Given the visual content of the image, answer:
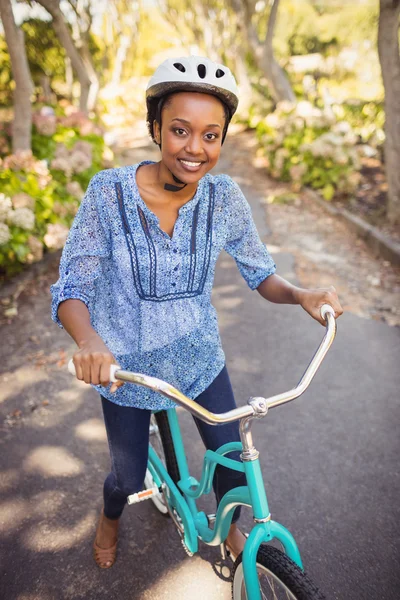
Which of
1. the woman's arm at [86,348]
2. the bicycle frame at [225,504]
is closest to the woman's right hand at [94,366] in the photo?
the woman's arm at [86,348]

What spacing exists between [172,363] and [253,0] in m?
13.5

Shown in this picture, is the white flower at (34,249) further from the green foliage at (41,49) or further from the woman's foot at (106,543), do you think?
the green foliage at (41,49)

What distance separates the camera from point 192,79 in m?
1.63

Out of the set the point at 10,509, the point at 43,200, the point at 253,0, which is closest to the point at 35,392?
the point at 10,509

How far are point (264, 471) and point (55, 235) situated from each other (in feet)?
12.2

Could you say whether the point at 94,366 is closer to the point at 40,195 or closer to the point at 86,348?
the point at 86,348

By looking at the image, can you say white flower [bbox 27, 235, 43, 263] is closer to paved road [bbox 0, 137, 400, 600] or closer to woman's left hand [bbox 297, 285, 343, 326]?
paved road [bbox 0, 137, 400, 600]

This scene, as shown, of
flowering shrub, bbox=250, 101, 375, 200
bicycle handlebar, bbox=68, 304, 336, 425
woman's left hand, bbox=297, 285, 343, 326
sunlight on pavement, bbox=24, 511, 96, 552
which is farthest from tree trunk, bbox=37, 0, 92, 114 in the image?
bicycle handlebar, bbox=68, 304, 336, 425

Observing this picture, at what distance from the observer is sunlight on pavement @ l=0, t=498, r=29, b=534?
272 cm

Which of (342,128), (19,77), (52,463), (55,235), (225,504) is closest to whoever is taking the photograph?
(225,504)

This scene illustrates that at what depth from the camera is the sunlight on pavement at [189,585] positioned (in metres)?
2.32

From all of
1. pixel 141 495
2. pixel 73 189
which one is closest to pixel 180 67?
pixel 141 495

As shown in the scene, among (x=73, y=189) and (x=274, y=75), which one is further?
(x=274, y=75)

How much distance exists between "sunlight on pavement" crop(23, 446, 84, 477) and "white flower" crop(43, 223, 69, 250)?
288 centimetres
